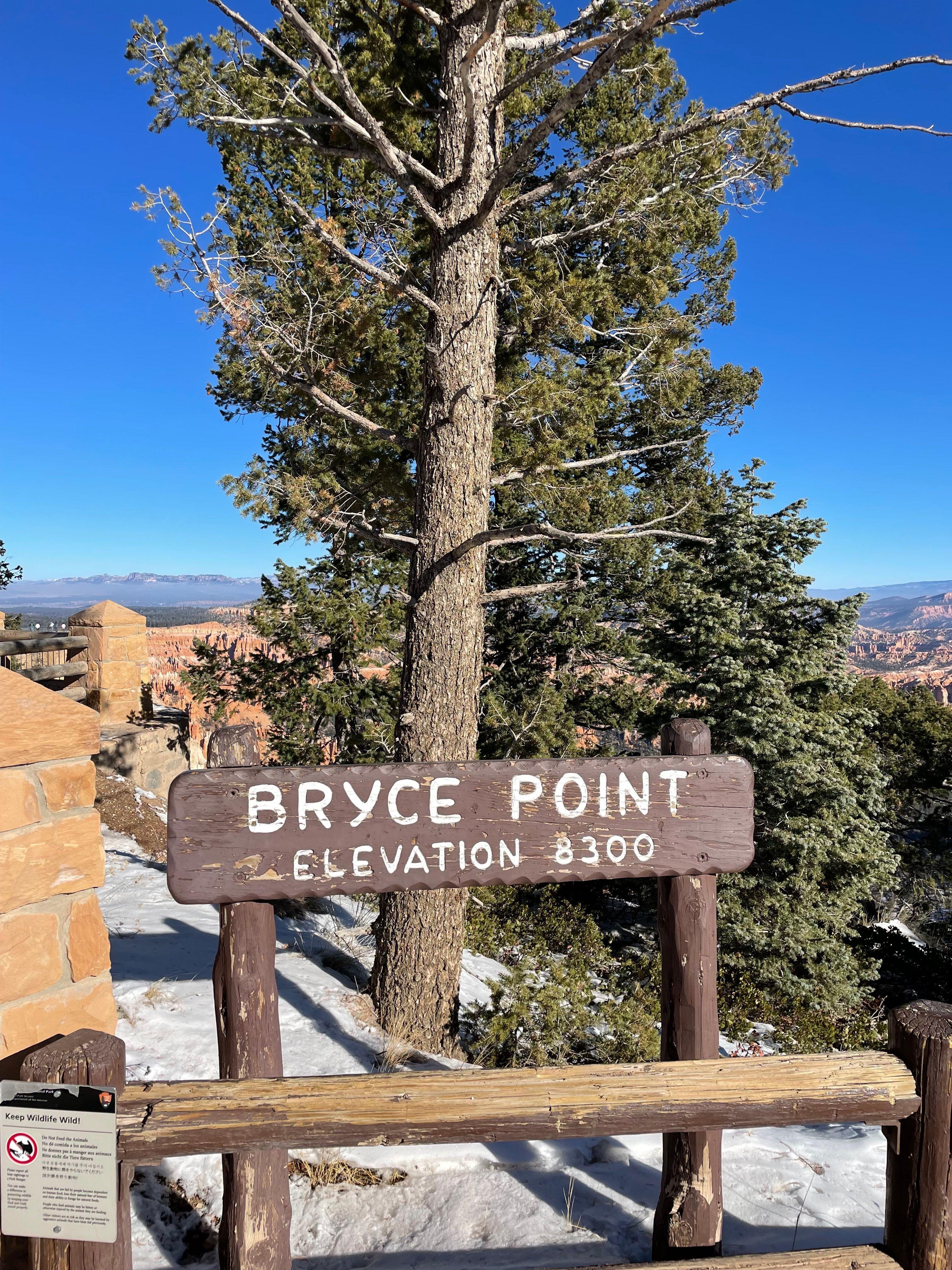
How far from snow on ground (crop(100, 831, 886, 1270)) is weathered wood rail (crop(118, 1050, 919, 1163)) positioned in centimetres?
16

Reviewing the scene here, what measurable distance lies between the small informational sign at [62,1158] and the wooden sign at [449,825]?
0.55 metres

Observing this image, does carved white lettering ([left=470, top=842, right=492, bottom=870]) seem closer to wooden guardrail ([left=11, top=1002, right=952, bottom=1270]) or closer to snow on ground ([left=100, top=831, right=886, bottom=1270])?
wooden guardrail ([left=11, top=1002, right=952, bottom=1270])

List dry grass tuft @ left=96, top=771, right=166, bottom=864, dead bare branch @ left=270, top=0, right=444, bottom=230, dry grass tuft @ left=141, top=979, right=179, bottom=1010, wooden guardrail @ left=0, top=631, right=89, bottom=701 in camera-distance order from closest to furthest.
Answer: dead bare branch @ left=270, top=0, right=444, bottom=230 → wooden guardrail @ left=0, top=631, right=89, bottom=701 → dry grass tuft @ left=141, top=979, right=179, bottom=1010 → dry grass tuft @ left=96, top=771, right=166, bottom=864

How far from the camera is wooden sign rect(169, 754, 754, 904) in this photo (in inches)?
89.3

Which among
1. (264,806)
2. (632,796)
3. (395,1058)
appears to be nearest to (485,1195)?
(395,1058)

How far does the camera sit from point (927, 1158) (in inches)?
84.2

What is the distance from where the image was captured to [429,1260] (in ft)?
8.63

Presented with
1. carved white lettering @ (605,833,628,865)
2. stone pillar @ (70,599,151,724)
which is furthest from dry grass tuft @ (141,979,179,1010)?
stone pillar @ (70,599,151,724)

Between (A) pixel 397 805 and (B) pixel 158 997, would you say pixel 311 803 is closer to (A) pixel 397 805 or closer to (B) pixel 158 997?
(A) pixel 397 805

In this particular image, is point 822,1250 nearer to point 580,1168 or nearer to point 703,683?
point 580,1168

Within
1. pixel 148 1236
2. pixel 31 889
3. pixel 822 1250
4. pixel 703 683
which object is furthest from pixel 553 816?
pixel 703 683

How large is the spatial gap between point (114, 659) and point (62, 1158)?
32.5 ft

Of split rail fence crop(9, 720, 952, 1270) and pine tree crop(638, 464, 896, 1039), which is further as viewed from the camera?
pine tree crop(638, 464, 896, 1039)

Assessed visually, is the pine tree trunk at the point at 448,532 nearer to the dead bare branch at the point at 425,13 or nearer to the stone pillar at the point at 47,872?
the dead bare branch at the point at 425,13
